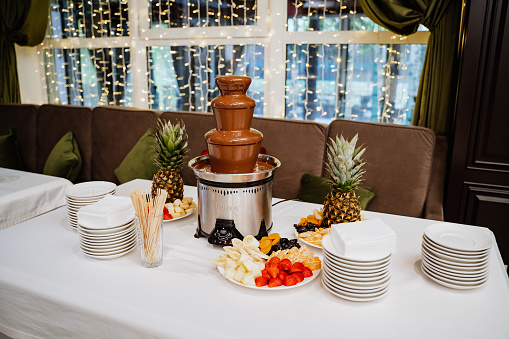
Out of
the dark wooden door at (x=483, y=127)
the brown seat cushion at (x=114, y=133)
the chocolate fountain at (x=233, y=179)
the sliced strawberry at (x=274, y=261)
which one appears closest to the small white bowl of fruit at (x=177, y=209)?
the chocolate fountain at (x=233, y=179)

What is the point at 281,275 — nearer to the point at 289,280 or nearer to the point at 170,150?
the point at 289,280

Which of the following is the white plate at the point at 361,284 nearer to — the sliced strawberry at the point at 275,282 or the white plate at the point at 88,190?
the sliced strawberry at the point at 275,282

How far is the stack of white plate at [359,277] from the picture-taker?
3.11 feet

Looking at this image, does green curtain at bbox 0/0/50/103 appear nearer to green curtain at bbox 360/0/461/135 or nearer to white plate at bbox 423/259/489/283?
green curtain at bbox 360/0/461/135

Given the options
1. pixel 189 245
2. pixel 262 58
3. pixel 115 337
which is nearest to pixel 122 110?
pixel 262 58

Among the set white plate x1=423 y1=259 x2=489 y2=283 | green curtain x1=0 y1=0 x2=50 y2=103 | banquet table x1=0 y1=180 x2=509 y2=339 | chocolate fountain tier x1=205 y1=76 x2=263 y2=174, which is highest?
green curtain x1=0 y1=0 x2=50 y2=103

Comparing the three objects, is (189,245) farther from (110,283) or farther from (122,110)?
(122,110)

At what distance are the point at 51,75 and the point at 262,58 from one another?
8.33 ft

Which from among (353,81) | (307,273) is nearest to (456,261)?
(307,273)

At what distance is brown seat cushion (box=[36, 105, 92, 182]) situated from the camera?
10.5ft

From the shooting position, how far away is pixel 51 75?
4410 millimetres

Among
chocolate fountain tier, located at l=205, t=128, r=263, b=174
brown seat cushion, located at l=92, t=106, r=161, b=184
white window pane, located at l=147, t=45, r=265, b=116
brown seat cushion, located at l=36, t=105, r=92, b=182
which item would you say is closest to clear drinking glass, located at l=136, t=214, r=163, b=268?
chocolate fountain tier, located at l=205, t=128, r=263, b=174

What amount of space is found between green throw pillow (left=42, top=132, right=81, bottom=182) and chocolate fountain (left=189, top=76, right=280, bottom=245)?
7.04 ft

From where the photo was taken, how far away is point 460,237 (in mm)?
1134
